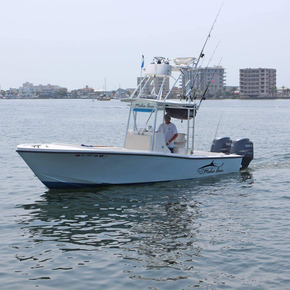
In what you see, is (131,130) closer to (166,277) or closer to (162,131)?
(162,131)

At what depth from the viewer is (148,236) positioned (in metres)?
11.4

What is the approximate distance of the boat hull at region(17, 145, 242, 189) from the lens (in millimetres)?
14719

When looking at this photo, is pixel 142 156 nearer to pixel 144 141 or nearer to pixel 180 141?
pixel 144 141

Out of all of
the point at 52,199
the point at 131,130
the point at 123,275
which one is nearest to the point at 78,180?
the point at 52,199

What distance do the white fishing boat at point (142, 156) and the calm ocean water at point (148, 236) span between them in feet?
1.43

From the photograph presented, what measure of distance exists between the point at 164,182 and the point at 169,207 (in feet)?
8.40

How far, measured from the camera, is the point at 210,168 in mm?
18031

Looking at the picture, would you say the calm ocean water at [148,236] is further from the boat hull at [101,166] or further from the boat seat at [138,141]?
the boat seat at [138,141]

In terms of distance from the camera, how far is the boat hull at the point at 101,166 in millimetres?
14719

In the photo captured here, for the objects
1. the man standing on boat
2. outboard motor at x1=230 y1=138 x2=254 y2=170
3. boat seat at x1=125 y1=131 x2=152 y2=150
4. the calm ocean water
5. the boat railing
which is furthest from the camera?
outboard motor at x1=230 y1=138 x2=254 y2=170

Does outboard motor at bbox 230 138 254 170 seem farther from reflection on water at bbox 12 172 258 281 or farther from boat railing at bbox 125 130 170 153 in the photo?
boat railing at bbox 125 130 170 153

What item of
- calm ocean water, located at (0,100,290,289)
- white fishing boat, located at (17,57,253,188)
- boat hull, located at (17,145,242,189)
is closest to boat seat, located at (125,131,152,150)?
white fishing boat, located at (17,57,253,188)

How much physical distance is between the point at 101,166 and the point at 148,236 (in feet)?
14.5

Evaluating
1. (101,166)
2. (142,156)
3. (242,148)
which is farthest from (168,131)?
(242,148)
